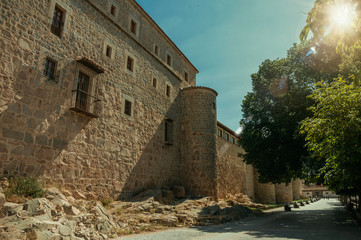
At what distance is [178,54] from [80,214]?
16704 mm

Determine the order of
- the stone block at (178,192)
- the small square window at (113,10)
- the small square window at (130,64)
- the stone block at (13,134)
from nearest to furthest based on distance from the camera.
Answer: the stone block at (13,134) → the small square window at (113,10) → the small square window at (130,64) → the stone block at (178,192)

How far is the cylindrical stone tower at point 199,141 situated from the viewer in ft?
60.3

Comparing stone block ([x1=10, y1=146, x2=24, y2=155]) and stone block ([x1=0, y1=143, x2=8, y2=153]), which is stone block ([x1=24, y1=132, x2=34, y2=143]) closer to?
stone block ([x1=10, y1=146, x2=24, y2=155])

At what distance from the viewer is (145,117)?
1585 cm

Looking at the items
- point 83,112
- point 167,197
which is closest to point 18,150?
point 83,112

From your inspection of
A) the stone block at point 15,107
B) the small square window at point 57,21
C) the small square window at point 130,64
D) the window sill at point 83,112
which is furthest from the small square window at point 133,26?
the stone block at point 15,107

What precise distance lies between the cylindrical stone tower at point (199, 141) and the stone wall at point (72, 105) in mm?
1838

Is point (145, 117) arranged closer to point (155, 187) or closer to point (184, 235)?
point (155, 187)

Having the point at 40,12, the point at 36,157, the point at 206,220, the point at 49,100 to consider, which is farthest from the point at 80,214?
the point at 40,12

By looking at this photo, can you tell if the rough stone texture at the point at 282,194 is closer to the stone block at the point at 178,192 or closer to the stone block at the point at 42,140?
the stone block at the point at 178,192

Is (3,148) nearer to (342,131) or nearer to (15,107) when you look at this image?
(15,107)

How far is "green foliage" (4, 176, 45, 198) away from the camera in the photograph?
7593mm

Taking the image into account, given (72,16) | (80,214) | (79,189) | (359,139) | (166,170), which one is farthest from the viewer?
(166,170)

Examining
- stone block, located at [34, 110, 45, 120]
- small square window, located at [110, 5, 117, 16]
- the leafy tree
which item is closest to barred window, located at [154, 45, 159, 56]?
small square window, located at [110, 5, 117, 16]
